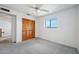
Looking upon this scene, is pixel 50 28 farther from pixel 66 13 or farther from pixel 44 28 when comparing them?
pixel 66 13

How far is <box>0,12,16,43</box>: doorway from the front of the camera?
5.73m

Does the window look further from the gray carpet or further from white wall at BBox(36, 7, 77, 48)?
the gray carpet

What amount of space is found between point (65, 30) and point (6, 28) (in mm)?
8585

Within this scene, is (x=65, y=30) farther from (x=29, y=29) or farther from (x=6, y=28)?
(x=6, y=28)

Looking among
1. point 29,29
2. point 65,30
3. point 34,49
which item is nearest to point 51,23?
point 65,30

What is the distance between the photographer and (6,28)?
11.0 meters

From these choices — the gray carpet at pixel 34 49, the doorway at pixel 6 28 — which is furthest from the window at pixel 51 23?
the doorway at pixel 6 28

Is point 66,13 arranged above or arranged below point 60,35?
above

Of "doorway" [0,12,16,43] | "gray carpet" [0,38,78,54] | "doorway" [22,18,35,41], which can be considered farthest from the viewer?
"doorway" [22,18,35,41]

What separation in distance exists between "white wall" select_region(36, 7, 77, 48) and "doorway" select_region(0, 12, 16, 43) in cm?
286

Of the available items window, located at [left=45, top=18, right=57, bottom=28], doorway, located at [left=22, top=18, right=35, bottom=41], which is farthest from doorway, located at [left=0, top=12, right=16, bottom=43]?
window, located at [left=45, top=18, right=57, bottom=28]
